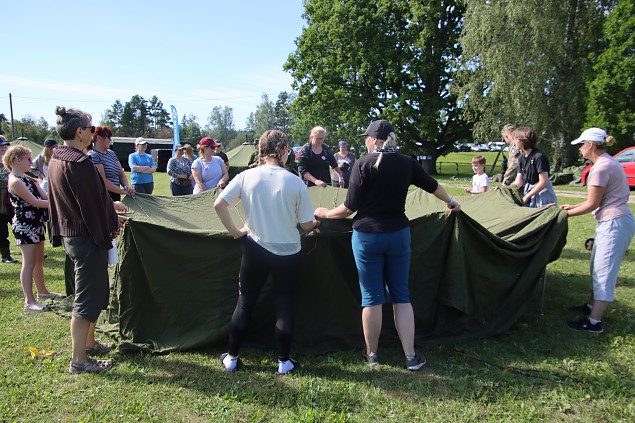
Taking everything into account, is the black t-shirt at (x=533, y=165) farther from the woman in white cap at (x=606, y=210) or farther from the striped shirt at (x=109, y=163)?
the striped shirt at (x=109, y=163)

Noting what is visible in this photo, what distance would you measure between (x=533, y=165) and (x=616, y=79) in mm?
15995

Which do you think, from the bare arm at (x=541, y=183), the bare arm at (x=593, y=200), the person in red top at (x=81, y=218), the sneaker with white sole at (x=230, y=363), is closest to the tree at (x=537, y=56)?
the bare arm at (x=541, y=183)

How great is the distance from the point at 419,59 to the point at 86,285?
22594mm

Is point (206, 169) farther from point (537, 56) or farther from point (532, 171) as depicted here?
point (537, 56)

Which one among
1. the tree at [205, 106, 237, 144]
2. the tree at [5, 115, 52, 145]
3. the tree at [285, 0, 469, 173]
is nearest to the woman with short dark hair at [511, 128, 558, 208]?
the tree at [285, 0, 469, 173]

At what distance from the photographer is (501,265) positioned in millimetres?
3760

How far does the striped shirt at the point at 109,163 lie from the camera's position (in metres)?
4.95

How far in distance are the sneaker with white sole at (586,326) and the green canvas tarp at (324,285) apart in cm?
48

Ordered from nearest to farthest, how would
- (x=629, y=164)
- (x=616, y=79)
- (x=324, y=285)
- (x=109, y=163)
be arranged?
(x=324, y=285) → (x=109, y=163) → (x=629, y=164) → (x=616, y=79)

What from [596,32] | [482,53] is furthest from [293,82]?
[596,32]

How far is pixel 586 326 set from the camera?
3.76 meters

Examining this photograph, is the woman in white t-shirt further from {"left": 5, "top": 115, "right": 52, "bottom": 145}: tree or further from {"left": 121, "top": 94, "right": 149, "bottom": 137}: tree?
{"left": 121, "top": 94, "right": 149, "bottom": 137}: tree

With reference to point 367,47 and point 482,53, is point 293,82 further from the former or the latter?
point 482,53

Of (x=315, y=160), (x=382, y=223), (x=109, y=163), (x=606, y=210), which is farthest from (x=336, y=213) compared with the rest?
(x=109, y=163)
